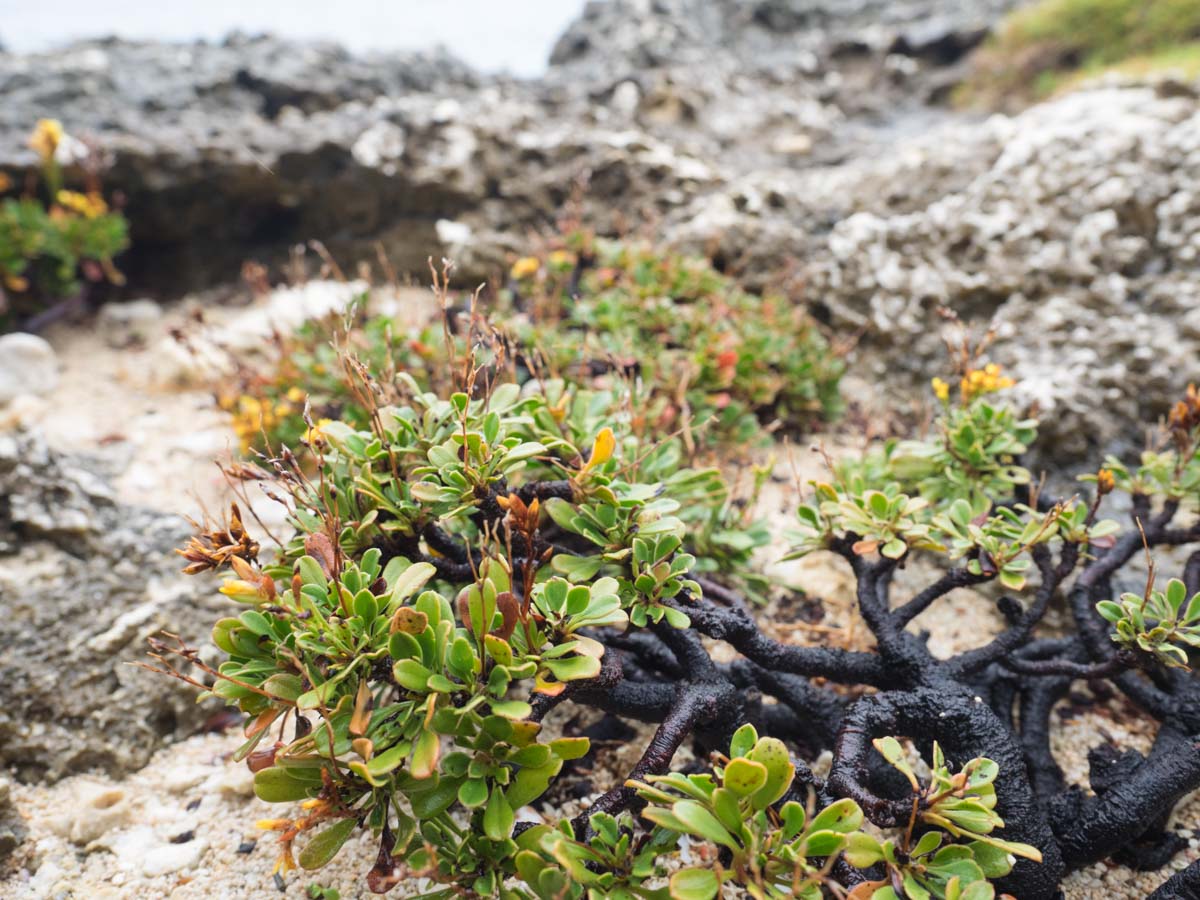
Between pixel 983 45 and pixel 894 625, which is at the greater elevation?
pixel 983 45

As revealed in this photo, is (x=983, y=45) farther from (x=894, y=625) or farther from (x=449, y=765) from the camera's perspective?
(x=449, y=765)

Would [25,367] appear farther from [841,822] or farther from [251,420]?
[841,822]

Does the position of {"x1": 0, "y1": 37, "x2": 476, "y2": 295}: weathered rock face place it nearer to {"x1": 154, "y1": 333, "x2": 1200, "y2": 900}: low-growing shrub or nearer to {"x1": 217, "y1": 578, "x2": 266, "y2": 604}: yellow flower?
{"x1": 154, "y1": 333, "x2": 1200, "y2": 900}: low-growing shrub

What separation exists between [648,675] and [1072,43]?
22.0 ft

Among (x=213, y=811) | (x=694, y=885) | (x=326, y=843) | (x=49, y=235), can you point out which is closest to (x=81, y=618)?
(x=213, y=811)

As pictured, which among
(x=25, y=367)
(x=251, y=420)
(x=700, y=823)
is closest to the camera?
(x=700, y=823)

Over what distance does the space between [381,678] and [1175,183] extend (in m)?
3.69

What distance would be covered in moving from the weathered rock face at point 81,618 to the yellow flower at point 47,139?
2419 mm

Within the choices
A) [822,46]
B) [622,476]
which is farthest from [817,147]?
[622,476]

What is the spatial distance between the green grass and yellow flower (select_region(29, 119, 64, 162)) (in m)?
6.44

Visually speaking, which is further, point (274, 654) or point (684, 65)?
point (684, 65)

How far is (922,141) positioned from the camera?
431 cm

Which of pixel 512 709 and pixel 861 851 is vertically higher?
pixel 512 709

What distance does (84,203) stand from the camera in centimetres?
394
